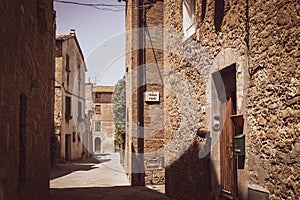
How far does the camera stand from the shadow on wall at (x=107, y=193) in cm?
887

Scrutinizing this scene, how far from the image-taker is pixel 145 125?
11672mm

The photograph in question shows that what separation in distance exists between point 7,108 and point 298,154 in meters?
2.87

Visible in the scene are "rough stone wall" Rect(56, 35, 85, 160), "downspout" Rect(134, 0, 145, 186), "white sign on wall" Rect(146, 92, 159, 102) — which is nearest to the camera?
"downspout" Rect(134, 0, 145, 186)

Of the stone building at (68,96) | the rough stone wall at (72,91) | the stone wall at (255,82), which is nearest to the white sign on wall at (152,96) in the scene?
the stone wall at (255,82)

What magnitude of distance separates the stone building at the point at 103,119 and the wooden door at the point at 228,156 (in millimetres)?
38035

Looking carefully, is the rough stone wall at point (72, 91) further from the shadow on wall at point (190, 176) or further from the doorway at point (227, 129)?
the doorway at point (227, 129)

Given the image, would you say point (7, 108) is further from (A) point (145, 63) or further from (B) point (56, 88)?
(B) point (56, 88)

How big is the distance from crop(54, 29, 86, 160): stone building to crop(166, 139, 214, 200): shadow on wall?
41.9 feet

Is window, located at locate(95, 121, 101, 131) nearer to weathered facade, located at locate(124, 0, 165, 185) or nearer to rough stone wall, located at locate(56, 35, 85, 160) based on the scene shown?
rough stone wall, located at locate(56, 35, 85, 160)

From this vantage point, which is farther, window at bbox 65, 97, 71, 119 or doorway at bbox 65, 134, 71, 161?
doorway at bbox 65, 134, 71, 161

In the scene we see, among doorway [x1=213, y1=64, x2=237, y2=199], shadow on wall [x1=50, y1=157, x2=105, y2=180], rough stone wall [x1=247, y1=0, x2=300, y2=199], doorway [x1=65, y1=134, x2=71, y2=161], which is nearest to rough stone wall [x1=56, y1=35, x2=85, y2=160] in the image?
doorway [x1=65, y1=134, x2=71, y2=161]

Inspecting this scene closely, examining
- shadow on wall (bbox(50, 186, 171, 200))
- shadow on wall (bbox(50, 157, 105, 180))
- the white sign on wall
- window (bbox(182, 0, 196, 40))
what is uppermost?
window (bbox(182, 0, 196, 40))

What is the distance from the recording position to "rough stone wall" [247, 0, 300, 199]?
3.84 m

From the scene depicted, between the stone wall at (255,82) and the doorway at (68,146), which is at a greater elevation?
the stone wall at (255,82)
